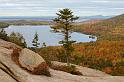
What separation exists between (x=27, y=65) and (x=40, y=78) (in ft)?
5.73

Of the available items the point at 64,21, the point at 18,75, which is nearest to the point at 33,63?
the point at 18,75

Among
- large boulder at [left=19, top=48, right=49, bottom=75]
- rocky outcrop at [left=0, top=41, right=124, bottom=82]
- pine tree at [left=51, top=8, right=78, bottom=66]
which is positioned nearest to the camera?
rocky outcrop at [left=0, top=41, right=124, bottom=82]

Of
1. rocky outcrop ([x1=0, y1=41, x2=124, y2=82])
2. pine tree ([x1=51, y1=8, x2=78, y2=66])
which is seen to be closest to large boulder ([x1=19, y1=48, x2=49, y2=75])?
rocky outcrop ([x1=0, y1=41, x2=124, y2=82])

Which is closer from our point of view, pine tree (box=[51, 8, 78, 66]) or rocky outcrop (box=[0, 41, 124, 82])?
rocky outcrop (box=[0, 41, 124, 82])

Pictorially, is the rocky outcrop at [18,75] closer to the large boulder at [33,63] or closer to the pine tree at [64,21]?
the large boulder at [33,63]

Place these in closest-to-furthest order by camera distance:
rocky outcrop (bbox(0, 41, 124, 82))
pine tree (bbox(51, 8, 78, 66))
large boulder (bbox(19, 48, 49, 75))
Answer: rocky outcrop (bbox(0, 41, 124, 82)) < large boulder (bbox(19, 48, 49, 75)) < pine tree (bbox(51, 8, 78, 66))

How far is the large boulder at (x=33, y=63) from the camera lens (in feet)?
85.9

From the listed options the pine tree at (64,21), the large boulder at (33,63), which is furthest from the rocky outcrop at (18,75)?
the pine tree at (64,21)

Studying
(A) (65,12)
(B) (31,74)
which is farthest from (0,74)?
(A) (65,12)

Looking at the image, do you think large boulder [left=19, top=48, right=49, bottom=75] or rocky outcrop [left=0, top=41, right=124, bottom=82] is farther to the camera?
large boulder [left=19, top=48, right=49, bottom=75]

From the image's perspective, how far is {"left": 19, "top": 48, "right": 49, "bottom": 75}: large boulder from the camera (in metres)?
26.2

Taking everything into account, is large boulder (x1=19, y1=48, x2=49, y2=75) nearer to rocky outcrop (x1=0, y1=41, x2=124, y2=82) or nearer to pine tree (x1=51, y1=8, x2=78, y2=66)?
rocky outcrop (x1=0, y1=41, x2=124, y2=82)

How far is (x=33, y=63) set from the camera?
2634 centimetres

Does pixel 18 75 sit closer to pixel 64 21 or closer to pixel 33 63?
pixel 33 63
